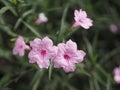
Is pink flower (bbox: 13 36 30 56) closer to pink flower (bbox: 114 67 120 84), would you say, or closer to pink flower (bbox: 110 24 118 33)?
pink flower (bbox: 114 67 120 84)

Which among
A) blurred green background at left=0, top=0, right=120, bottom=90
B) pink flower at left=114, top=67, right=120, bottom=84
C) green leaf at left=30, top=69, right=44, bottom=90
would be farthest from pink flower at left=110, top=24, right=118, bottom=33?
green leaf at left=30, top=69, right=44, bottom=90

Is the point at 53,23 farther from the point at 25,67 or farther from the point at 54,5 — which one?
the point at 25,67

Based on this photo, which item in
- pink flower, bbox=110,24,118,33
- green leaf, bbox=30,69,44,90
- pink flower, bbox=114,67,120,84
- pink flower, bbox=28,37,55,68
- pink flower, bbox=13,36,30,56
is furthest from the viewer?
pink flower, bbox=110,24,118,33

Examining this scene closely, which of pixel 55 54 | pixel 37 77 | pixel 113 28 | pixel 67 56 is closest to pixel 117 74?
pixel 113 28

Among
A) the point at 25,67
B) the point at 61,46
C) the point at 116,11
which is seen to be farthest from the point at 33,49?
the point at 116,11

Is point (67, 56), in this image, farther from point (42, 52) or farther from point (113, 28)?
point (113, 28)
